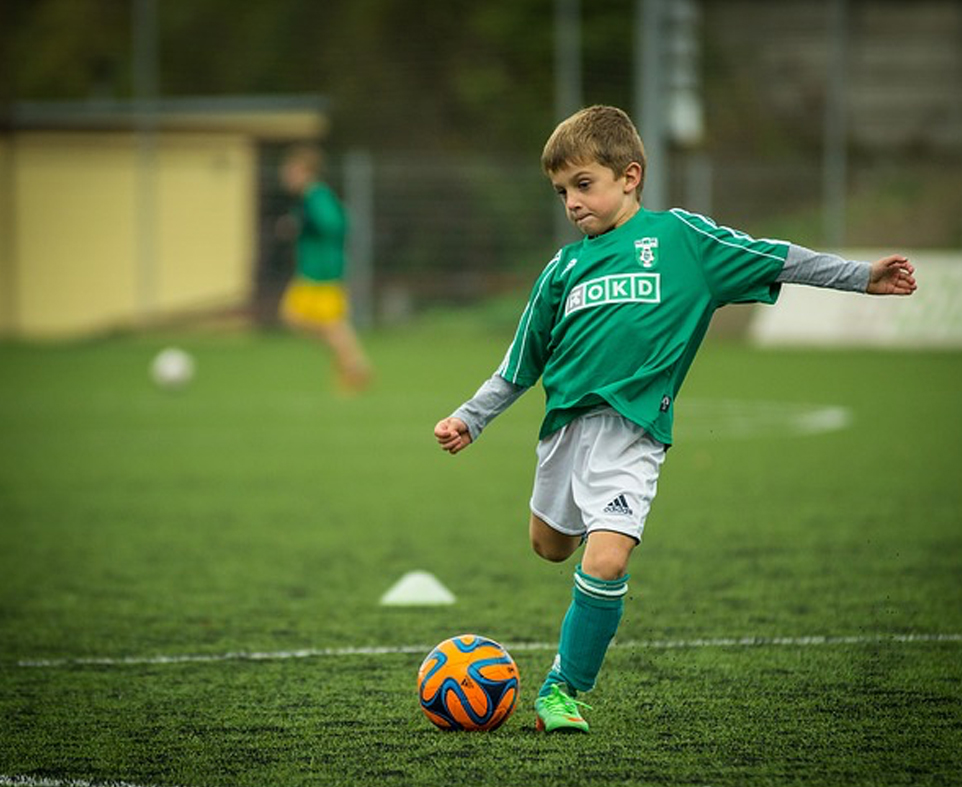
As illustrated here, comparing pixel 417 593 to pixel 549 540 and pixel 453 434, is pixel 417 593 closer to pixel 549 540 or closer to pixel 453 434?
pixel 549 540

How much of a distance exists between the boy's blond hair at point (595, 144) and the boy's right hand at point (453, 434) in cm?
73

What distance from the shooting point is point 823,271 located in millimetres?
4883

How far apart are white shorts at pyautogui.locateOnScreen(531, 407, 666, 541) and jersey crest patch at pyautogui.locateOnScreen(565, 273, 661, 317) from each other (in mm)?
299

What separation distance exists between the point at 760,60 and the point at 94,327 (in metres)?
11.4

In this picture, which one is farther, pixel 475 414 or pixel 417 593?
pixel 417 593

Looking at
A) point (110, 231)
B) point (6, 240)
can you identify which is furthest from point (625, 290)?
point (6, 240)

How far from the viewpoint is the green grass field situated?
448 cm

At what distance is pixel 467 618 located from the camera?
641 centimetres

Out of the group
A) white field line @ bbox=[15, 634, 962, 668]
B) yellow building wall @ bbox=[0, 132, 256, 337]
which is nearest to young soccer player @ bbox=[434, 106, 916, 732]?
white field line @ bbox=[15, 634, 962, 668]

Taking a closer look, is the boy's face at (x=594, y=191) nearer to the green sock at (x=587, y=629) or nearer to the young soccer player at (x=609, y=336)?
the young soccer player at (x=609, y=336)

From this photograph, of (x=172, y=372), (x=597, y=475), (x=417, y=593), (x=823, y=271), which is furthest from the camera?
(x=172, y=372)

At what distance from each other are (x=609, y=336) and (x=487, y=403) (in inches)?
16.3

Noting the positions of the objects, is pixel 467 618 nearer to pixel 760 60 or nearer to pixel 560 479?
pixel 560 479

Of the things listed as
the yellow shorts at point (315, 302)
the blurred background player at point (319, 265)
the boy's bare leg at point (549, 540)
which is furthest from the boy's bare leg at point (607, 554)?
the yellow shorts at point (315, 302)
